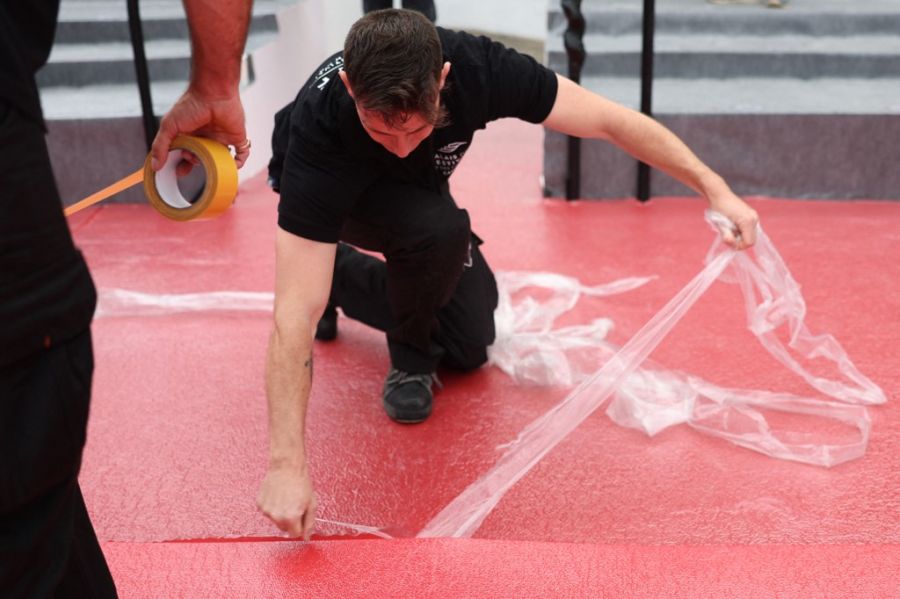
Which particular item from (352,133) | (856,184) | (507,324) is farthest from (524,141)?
(352,133)

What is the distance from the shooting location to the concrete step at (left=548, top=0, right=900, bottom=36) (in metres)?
3.93

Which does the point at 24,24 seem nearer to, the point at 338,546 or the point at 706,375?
the point at 338,546

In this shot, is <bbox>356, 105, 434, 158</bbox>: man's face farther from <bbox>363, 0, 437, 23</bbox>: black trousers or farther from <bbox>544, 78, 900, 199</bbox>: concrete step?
<bbox>544, 78, 900, 199</bbox>: concrete step

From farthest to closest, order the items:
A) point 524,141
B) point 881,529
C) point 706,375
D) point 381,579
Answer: point 524,141, point 706,375, point 881,529, point 381,579

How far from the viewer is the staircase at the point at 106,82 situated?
3320 mm

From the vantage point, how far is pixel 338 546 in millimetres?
1553

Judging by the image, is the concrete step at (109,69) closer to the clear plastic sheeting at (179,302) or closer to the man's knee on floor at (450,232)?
the clear plastic sheeting at (179,302)

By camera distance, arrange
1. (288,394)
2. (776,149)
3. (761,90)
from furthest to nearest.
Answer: (761,90), (776,149), (288,394)

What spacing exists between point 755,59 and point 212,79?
9.18 feet

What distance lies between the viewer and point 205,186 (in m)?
1.43

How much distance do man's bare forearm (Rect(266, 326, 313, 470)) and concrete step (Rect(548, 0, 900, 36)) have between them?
8.64 feet

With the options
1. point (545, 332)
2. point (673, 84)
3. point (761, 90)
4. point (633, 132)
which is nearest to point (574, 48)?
point (673, 84)

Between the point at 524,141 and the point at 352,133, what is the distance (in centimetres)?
250

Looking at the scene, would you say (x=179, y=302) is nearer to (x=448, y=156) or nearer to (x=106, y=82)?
(x=448, y=156)
